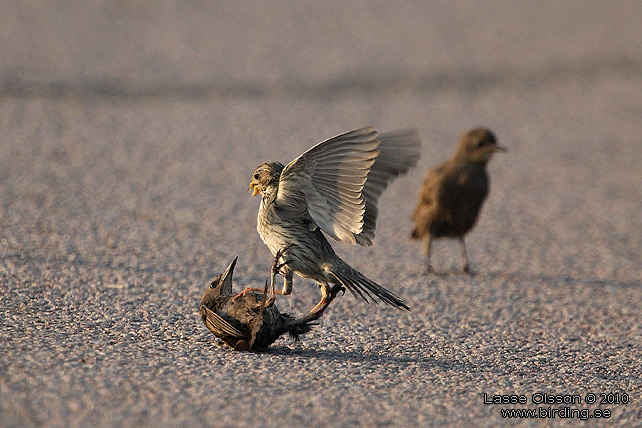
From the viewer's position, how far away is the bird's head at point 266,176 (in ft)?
18.7

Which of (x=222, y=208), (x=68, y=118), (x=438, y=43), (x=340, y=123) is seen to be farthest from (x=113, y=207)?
(x=438, y=43)

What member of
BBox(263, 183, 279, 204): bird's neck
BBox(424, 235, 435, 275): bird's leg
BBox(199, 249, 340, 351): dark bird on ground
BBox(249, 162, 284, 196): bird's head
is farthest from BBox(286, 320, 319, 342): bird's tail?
BBox(424, 235, 435, 275): bird's leg

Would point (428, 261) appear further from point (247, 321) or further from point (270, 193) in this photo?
point (247, 321)

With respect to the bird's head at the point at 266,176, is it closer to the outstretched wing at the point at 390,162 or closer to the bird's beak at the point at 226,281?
the bird's beak at the point at 226,281

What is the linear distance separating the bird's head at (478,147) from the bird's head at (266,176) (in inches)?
132

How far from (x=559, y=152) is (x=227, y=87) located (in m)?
5.38

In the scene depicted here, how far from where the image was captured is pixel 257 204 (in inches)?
388

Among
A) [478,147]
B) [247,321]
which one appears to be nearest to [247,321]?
[247,321]

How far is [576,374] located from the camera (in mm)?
5508

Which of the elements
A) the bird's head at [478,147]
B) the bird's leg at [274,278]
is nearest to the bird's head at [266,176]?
the bird's leg at [274,278]

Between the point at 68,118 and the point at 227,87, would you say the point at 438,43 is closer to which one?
the point at 227,87

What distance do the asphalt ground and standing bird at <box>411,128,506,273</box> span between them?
38cm

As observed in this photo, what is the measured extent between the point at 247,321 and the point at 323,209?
2.85ft

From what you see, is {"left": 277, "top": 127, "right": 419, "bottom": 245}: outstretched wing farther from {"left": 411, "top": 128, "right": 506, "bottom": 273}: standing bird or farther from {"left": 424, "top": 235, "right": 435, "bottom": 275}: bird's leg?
{"left": 411, "top": 128, "right": 506, "bottom": 273}: standing bird
